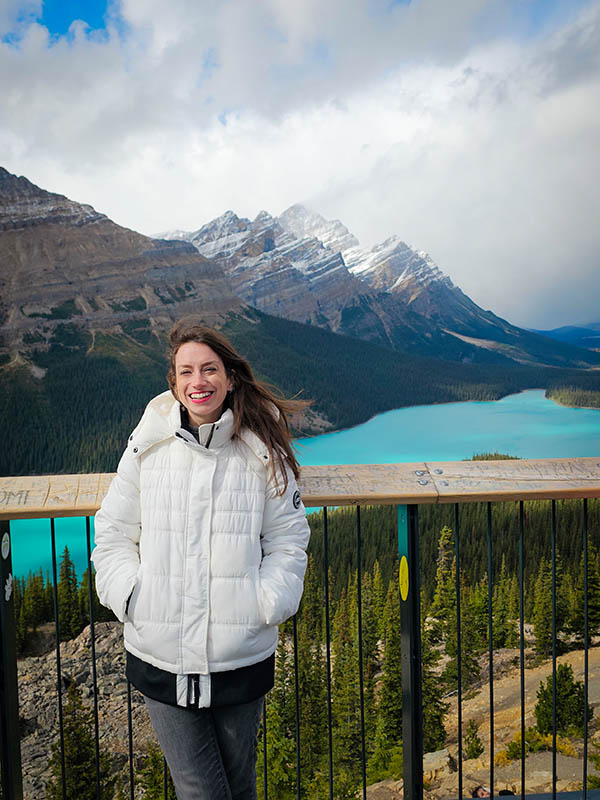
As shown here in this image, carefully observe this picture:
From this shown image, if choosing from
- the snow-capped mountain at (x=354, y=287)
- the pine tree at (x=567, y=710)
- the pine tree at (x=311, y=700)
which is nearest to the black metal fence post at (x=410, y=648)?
the pine tree at (x=567, y=710)

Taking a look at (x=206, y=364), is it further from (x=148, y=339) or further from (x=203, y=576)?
(x=148, y=339)

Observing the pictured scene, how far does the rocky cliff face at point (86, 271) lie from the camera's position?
1464 inches

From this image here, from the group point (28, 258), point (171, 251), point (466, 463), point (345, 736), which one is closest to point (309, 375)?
point (171, 251)

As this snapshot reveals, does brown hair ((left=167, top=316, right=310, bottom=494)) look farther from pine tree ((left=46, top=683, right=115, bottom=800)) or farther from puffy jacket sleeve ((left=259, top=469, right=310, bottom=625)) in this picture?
pine tree ((left=46, top=683, right=115, bottom=800))

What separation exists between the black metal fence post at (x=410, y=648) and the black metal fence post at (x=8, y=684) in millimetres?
787

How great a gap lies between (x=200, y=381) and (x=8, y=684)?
0.72 m

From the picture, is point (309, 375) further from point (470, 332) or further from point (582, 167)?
point (582, 167)

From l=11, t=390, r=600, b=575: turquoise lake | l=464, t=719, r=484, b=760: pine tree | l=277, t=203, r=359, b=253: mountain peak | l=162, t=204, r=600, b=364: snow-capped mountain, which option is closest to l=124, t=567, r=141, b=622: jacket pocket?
l=464, t=719, r=484, b=760: pine tree

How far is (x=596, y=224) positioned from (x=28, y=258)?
3187cm

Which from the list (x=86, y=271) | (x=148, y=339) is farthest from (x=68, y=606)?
(x=86, y=271)

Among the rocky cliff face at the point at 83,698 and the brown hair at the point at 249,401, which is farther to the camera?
the rocky cliff face at the point at 83,698

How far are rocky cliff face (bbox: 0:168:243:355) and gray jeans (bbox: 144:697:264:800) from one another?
118ft

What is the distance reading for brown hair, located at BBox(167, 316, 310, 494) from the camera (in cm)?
113

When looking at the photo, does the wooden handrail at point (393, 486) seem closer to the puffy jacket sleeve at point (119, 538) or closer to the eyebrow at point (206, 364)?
the puffy jacket sleeve at point (119, 538)
